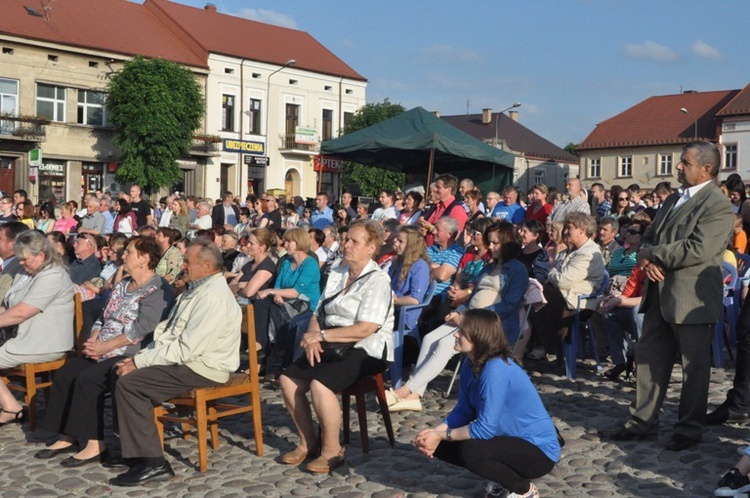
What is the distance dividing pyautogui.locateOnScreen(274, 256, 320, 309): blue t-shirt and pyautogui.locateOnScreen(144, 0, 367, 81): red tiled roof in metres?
36.9

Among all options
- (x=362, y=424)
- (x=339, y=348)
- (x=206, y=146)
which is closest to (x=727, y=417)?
(x=362, y=424)

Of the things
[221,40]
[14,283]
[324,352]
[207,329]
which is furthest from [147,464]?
[221,40]

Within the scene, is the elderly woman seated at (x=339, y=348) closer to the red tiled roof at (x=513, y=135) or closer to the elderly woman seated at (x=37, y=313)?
the elderly woman seated at (x=37, y=313)

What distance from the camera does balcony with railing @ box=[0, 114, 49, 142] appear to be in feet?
117

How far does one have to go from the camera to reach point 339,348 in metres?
5.48

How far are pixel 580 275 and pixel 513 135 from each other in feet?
212

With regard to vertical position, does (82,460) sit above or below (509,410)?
below

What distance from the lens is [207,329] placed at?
18.2ft

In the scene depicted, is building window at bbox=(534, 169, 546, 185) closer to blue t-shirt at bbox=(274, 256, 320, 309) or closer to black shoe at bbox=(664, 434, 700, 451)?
blue t-shirt at bbox=(274, 256, 320, 309)

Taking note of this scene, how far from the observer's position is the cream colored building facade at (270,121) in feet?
144

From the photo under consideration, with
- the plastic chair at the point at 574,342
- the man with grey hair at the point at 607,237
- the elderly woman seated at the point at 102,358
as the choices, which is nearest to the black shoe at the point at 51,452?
the elderly woman seated at the point at 102,358

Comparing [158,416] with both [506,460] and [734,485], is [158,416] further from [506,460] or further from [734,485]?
[734,485]

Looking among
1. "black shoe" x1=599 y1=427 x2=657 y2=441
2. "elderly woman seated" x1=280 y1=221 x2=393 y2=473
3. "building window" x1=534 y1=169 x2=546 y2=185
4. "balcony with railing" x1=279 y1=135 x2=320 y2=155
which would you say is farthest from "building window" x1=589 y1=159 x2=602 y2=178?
"elderly woman seated" x1=280 y1=221 x2=393 y2=473

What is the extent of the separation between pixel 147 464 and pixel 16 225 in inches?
139
